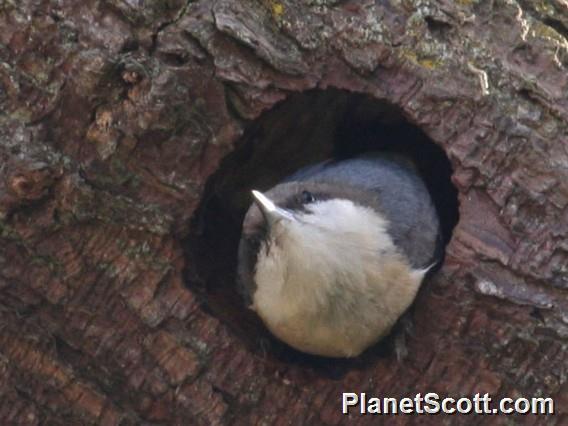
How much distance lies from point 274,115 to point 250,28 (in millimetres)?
585

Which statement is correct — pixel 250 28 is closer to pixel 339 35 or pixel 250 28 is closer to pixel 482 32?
pixel 339 35

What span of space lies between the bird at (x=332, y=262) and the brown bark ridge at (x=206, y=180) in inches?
6.8

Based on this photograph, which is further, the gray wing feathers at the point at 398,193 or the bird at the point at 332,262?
the gray wing feathers at the point at 398,193

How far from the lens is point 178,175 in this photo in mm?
2779

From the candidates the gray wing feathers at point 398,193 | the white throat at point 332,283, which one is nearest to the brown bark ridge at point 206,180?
the white throat at point 332,283

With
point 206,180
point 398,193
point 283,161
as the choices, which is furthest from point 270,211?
point 283,161

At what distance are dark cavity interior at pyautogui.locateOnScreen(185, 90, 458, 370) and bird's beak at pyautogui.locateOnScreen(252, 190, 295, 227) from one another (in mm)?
215

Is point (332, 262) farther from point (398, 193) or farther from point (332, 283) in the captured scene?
point (398, 193)

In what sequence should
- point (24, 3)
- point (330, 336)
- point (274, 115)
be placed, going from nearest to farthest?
1. point (24, 3)
2. point (330, 336)
3. point (274, 115)

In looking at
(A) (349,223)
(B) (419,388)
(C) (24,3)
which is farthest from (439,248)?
(C) (24,3)

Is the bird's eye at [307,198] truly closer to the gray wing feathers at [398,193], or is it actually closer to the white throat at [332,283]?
the white throat at [332,283]

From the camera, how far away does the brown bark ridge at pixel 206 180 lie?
2680 millimetres

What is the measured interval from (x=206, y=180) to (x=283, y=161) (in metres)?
0.83

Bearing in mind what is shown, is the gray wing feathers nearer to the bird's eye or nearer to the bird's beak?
the bird's eye
